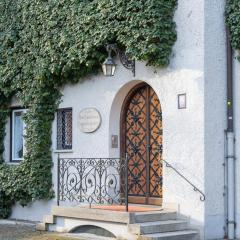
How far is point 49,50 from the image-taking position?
13.7 m

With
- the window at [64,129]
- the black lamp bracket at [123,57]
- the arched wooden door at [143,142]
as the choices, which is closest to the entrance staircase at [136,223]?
the arched wooden door at [143,142]

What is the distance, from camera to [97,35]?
1247 cm

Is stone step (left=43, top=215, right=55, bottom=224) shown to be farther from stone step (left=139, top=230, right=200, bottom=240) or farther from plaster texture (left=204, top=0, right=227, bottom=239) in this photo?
plaster texture (left=204, top=0, right=227, bottom=239)

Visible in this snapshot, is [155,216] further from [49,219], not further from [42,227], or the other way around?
[42,227]

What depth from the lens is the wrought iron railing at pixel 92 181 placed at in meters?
12.3

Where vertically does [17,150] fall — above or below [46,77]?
below

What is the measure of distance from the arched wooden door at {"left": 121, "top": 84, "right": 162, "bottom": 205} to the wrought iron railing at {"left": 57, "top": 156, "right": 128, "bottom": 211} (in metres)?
0.34

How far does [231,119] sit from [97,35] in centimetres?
325

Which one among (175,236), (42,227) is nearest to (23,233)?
(42,227)

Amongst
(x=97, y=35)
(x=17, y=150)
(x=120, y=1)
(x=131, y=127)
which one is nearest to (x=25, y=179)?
(x=17, y=150)

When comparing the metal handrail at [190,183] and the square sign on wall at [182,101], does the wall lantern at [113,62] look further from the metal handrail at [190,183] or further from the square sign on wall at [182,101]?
the metal handrail at [190,183]

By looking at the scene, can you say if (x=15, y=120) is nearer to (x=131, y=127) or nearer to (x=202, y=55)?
(x=131, y=127)

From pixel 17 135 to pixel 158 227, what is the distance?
6186 mm

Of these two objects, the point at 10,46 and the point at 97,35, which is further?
the point at 10,46
